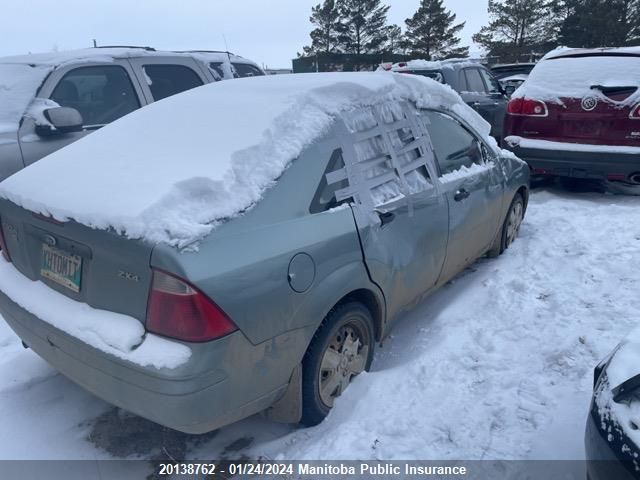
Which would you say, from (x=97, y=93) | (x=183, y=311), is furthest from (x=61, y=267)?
(x=97, y=93)

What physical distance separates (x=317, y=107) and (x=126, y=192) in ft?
3.49

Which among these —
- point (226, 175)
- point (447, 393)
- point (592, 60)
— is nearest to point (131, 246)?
point (226, 175)

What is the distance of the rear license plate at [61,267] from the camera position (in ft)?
7.37

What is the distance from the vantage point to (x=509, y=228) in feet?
15.3

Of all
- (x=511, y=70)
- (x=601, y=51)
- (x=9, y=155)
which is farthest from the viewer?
(x=511, y=70)

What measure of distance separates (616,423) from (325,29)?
39537mm

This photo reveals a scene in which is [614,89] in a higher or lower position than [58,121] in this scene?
lower

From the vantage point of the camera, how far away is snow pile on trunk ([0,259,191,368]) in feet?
6.43

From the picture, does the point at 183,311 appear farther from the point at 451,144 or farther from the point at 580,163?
the point at 580,163

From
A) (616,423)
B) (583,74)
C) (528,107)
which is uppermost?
(583,74)

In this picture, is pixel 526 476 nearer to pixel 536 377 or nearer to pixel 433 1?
pixel 536 377

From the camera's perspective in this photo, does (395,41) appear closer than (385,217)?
No

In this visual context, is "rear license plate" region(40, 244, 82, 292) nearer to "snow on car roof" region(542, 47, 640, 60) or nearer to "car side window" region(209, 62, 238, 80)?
"car side window" region(209, 62, 238, 80)

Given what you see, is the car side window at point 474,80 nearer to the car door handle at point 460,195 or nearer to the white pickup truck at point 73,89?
the white pickup truck at point 73,89
